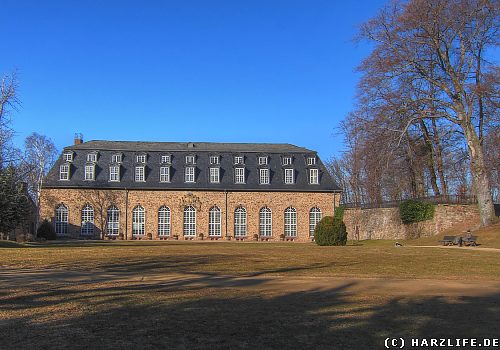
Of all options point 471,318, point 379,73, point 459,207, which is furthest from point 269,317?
point 459,207

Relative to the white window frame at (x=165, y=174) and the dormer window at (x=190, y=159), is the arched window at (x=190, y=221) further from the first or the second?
the dormer window at (x=190, y=159)

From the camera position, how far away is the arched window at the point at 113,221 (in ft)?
176

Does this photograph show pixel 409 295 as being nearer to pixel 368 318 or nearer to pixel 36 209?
pixel 368 318

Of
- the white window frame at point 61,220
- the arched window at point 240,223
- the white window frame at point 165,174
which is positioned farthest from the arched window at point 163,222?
the white window frame at point 61,220

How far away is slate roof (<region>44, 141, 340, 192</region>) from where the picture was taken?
54500 millimetres

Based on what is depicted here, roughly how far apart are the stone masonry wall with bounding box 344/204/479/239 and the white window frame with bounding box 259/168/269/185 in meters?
9.22

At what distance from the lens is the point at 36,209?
56.0 meters

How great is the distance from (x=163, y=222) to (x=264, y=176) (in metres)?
12.0

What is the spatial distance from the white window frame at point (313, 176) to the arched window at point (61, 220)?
2624 cm

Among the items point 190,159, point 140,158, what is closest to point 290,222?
point 190,159

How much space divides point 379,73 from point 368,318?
97.6 feet

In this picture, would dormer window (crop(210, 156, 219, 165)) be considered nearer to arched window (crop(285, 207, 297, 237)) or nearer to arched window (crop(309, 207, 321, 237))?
arched window (crop(285, 207, 297, 237))

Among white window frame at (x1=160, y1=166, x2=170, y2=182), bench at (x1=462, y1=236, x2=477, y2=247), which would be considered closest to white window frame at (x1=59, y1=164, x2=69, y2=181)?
white window frame at (x1=160, y1=166, x2=170, y2=182)

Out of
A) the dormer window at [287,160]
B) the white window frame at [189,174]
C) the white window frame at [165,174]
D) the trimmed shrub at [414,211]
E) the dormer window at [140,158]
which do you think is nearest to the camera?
the trimmed shrub at [414,211]
